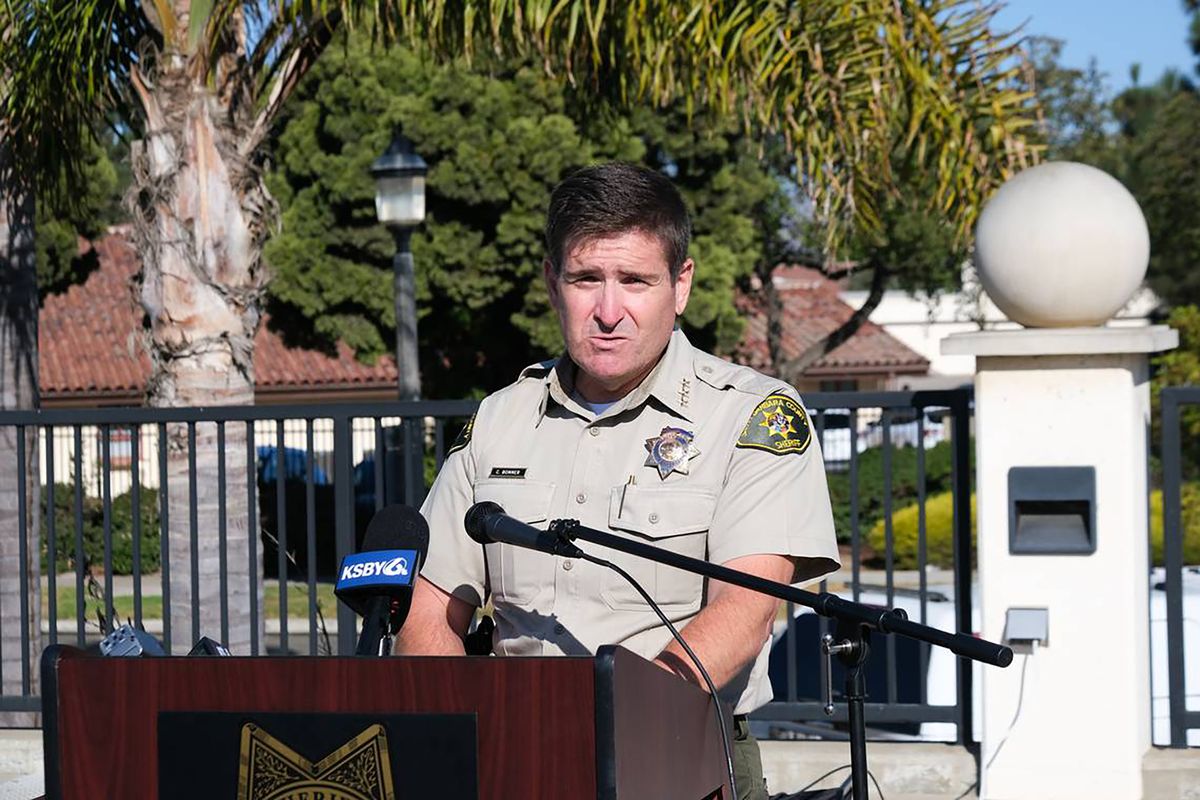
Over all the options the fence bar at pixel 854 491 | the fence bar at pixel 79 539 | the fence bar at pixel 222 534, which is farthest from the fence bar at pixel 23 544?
the fence bar at pixel 854 491

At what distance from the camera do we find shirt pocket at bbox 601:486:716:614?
280 centimetres

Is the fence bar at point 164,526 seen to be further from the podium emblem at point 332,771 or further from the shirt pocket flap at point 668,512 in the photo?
the podium emblem at point 332,771

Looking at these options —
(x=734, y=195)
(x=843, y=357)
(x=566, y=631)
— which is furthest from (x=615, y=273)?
(x=843, y=357)

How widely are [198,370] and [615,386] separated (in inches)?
179

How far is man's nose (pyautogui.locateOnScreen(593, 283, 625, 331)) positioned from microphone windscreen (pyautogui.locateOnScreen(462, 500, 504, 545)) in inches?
18.1

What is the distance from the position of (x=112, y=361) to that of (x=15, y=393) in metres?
24.0

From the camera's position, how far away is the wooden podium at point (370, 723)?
6.77 ft

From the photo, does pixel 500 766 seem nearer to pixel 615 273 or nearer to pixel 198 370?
pixel 615 273

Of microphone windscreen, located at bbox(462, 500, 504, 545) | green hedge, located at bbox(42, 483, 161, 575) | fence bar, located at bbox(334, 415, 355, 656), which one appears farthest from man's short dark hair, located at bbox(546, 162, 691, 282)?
green hedge, located at bbox(42, 483, 161, 575)

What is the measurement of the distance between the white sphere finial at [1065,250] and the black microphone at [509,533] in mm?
3028

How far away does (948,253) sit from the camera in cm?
2834

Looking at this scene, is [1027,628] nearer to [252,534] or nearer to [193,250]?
[252,534]

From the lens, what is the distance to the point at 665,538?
9.19 feet

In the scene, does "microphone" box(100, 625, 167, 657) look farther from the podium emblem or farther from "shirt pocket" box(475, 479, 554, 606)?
"shirt pocket" box(475, 479, 554, 606)
